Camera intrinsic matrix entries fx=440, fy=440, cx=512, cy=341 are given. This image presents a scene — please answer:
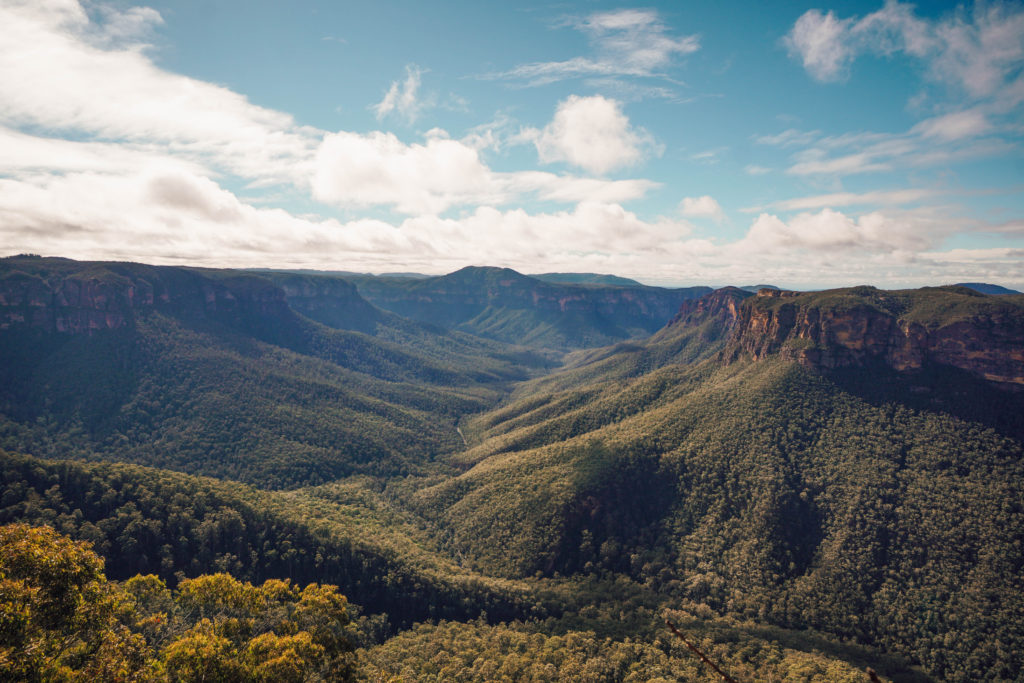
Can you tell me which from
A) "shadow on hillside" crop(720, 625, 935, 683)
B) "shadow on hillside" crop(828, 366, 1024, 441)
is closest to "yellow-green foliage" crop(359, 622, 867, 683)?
"shadow on hillside" crop(720, 625, 935, 683)

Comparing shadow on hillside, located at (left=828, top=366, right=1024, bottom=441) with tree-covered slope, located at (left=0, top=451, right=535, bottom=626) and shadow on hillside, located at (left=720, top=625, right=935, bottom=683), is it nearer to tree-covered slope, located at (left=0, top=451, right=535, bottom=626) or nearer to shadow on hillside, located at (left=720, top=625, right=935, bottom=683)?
shadow on hillside, located at (left=720, top=625, right=935, bottom=683)

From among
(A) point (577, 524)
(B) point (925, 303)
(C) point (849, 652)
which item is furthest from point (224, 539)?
(B) point (925, 303)

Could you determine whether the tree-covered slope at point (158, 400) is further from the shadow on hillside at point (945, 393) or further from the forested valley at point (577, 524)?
the shadow on hillside at point (945, 393)

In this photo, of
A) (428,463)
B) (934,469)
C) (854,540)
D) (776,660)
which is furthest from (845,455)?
(428,463)

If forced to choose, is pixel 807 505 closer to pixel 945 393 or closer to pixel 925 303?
pixel 945 393

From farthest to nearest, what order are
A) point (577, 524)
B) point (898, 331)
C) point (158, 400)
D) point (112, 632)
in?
1. point (158, 400)
2. point (898, 331)
3. point (577, 524)
4. point (112, 632)

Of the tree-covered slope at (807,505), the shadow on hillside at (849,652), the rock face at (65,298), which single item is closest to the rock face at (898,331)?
the tree-covered slope at (807,505)

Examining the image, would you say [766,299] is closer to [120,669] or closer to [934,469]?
[934,469]
